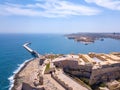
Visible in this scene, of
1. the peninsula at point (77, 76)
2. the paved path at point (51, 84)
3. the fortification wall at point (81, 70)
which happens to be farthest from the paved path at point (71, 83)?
the fortification wall at point (81, 70)

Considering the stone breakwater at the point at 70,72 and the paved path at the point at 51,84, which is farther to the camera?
the stone breakwater at the point at 70,72

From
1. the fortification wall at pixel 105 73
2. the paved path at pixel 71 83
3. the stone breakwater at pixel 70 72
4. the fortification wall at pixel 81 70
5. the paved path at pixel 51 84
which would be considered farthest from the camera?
the fortification wall at pixel 81 70

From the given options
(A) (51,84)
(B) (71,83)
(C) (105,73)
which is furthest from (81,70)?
(A) (51,84)

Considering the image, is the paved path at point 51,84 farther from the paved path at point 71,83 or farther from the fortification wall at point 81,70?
the fortification wall at point 81,70

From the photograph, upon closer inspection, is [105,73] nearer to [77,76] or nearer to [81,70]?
[81,70]

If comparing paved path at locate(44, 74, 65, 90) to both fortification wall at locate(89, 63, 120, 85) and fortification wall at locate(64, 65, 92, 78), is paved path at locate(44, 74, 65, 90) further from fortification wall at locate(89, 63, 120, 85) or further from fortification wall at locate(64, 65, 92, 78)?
fortification wall at locate(89, 63, 120, 85)

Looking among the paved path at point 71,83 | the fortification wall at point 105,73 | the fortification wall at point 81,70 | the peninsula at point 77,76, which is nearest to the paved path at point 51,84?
the peninsula at point 77,76

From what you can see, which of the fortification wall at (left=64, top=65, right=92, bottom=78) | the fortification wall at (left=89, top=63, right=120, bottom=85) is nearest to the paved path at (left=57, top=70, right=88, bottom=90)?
the fortification wall at (left=64, top=65, right=92, bottom=78)

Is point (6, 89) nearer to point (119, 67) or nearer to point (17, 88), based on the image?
point (17, 88)

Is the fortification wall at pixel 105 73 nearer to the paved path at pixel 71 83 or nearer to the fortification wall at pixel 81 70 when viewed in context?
the fortification wall at pixel 81 70

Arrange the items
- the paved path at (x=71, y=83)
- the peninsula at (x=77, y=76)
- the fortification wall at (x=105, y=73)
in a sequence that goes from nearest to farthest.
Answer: the paved path at (x=71, y=83) < the peninsula at (x=77, y=76) < the fortification wall at (x=105, y=73)

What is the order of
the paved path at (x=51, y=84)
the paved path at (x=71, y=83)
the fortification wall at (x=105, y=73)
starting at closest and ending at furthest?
1. the paved path at (x=71, y=83)
2. the paved path at (x=51, y=84)
3. the fortification wall at (x=105, y=73)
